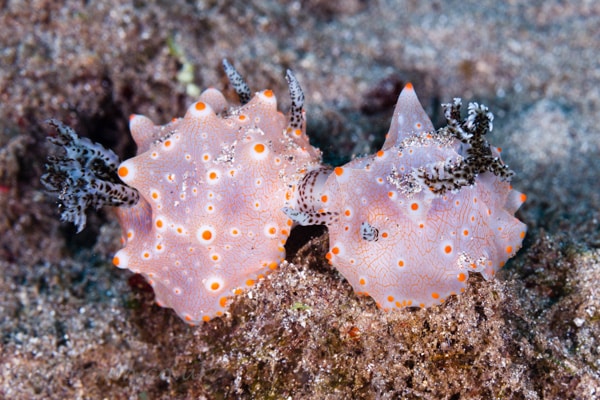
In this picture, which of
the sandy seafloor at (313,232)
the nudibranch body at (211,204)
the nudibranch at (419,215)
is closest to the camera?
the nudibranch at (419,215)

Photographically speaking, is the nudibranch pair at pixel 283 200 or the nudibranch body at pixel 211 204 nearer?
the nudibranch pair at pixel 283 200

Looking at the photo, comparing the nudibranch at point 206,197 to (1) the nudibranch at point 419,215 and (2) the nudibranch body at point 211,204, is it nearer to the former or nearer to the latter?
(2) the nudibranch body at point 211,204

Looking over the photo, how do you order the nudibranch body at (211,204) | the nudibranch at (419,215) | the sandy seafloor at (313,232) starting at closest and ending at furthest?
the nudibranch at (419,215), the sandy seafloor at (313,232), the nudibranch body at (211,204)

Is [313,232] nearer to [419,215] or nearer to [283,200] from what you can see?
[283,200]

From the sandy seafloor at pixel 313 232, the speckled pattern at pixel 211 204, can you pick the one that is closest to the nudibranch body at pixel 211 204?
the speckled pattern at pixel 211 204

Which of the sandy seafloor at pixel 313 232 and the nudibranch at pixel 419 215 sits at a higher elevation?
the nudibranch at pixel 419 215

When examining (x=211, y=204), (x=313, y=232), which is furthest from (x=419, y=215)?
(x=211, y=204)

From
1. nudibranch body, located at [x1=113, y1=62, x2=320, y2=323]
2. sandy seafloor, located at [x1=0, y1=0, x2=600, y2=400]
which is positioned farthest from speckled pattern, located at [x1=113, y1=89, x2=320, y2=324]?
sandy seafloor, located at [x1=0, y1=0, x2=600, y2=400]

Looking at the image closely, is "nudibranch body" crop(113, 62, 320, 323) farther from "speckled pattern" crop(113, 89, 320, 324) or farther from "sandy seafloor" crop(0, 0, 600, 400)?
"sandy seafloor" crop(0, 0, 600, 400)
